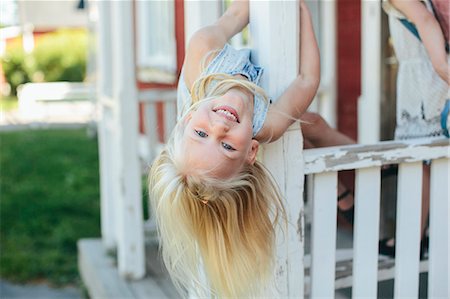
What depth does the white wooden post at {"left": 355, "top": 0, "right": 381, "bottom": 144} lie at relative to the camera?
15.6 ft

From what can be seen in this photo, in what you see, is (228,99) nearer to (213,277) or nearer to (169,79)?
(213,277)

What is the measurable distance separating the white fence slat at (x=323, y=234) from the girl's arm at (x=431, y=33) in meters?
0.55

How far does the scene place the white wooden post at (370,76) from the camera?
4.77 metres

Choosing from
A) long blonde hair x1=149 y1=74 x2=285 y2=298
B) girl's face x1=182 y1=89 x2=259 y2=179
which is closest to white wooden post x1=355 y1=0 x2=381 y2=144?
long blonde hair x1=149 y1=74 x2=285 y2=298

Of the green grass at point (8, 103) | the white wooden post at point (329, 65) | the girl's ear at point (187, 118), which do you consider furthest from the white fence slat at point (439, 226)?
the green grass at point (8, 103)

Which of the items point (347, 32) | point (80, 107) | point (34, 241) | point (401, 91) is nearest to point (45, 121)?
point (80, 107)

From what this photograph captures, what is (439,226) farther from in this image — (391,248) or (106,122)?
(106,122)

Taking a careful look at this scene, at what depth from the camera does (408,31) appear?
9.95 ft

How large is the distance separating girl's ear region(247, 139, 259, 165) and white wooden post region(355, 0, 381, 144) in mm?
2461

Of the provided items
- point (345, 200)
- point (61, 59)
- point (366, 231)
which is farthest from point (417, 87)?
point (61, 59)

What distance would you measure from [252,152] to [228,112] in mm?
161

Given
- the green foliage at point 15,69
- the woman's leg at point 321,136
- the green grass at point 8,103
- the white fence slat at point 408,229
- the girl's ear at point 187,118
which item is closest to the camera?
the girl's ear at point 187,118

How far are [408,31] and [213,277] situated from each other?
130cm

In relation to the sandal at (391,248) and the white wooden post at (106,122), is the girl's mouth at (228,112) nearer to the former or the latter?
the sandal at (391,248)
